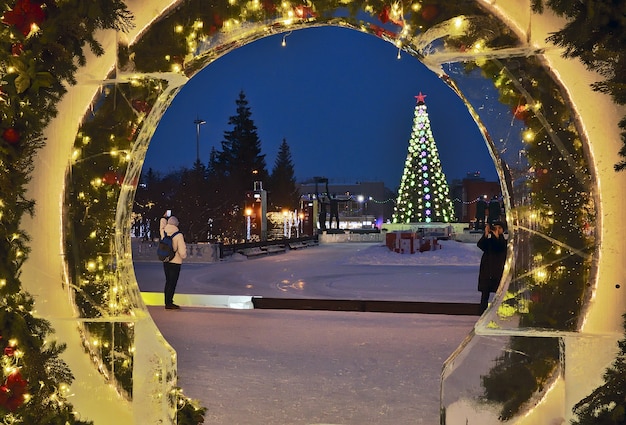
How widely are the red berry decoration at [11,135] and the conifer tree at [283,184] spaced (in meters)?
52.9

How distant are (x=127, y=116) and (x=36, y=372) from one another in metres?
1.59

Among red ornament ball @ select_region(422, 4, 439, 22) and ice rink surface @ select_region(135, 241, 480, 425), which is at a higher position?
red ornament ball @ select_region(422, 4, 439, 22)

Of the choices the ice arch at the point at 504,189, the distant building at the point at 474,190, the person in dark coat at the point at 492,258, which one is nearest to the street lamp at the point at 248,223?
the person in dark coat at the point at 492,258

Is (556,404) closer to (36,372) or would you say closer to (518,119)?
(518,119)

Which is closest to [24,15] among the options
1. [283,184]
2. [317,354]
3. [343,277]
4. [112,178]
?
[112,178]

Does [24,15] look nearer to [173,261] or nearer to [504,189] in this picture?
[504,189]

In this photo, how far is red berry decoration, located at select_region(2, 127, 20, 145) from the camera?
10.8ft

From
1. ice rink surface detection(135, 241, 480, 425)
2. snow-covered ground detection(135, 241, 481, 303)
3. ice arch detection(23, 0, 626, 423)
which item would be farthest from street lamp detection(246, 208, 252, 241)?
ice arch detection(23, 0, 626, 423)

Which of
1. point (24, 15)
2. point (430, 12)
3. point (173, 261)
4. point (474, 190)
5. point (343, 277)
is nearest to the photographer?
point (24, 15)

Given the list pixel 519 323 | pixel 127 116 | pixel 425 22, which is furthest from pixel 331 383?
pixel 425 22

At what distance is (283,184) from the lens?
63.7m

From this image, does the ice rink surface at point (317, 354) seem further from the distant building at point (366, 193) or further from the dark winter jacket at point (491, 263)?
the distant building at point (366, 193)

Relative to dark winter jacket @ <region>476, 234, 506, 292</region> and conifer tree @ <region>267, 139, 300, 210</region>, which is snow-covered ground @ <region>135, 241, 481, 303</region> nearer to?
dark winter jacket @ <region>476, 234, 506, 292</region>

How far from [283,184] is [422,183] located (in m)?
31.2
